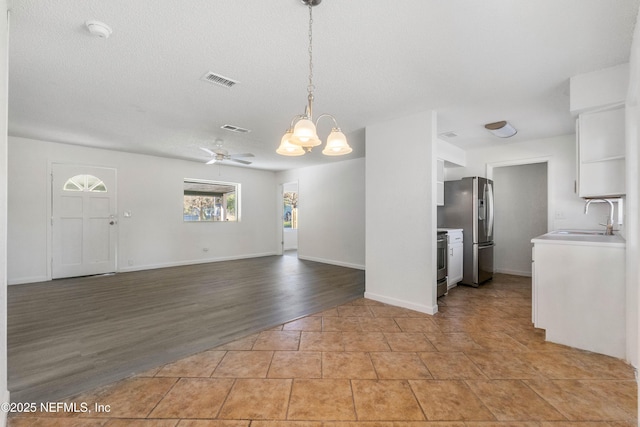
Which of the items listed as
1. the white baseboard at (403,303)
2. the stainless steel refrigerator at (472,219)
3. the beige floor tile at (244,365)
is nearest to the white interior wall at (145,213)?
the white baseboard at (403,303)

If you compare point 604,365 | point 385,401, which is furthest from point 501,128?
point 385,401

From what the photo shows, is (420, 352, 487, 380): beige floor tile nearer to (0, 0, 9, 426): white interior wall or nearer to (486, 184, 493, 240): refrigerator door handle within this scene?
(0, 0, 9, 426): white interior wall

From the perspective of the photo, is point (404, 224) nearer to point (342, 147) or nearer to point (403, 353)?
point (403, 353)

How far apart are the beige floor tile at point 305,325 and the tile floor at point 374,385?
5 centimetres

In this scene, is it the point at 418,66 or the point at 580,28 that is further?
the point at 418,66

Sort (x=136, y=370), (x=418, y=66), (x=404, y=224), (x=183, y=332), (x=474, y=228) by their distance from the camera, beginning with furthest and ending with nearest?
(x=474, y=228) < (x=404, y=224) < (x=183, y=332) < (x=418, y=66) < (x=136, y=370)

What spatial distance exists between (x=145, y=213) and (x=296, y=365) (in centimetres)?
541

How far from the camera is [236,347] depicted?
247 centimetres

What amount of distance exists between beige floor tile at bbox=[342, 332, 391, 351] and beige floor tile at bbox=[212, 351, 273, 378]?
73 cm

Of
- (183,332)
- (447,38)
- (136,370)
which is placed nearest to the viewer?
(447,38)

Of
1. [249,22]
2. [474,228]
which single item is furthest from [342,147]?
[474,228]

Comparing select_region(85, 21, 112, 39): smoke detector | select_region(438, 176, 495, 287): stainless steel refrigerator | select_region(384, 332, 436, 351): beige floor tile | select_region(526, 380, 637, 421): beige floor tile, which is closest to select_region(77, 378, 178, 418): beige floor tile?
Answer: select_region(384, 332, 436, 351): beige floor tile

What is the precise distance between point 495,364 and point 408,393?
0.88 m

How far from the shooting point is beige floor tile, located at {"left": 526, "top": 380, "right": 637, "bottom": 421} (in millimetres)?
1650
